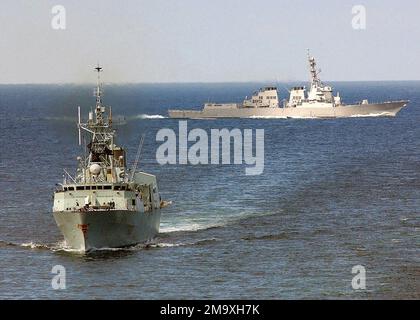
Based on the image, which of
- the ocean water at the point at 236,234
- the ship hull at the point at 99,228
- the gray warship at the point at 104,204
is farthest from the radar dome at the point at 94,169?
the ocean water at the point at 236,234

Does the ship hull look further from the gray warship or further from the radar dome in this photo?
the radar dome

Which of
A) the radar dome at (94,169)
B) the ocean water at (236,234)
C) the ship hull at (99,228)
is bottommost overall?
the ocean water at (236,234)

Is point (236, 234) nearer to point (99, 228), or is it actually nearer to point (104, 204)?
point (104, 204)

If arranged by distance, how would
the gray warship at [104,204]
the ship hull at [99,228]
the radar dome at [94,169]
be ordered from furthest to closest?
1. the radar dome at [94,169]
2. the gray warship at [104,204]
3. the ship hull at [99,228]

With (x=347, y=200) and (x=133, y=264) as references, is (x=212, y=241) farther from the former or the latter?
(x=347, y=200)

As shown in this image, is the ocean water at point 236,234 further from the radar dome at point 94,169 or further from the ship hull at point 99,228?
the radar dome at point 94,169

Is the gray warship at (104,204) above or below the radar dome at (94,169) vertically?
below

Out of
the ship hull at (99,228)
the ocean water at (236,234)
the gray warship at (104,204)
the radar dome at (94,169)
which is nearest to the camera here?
the ocean water at (236,234)

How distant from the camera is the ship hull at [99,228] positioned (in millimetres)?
72250

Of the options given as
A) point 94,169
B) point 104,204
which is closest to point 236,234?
point 104,204

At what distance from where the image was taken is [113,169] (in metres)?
78.6

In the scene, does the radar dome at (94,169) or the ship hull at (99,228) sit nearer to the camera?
the ship hull at (99,228)

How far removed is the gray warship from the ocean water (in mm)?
1182
